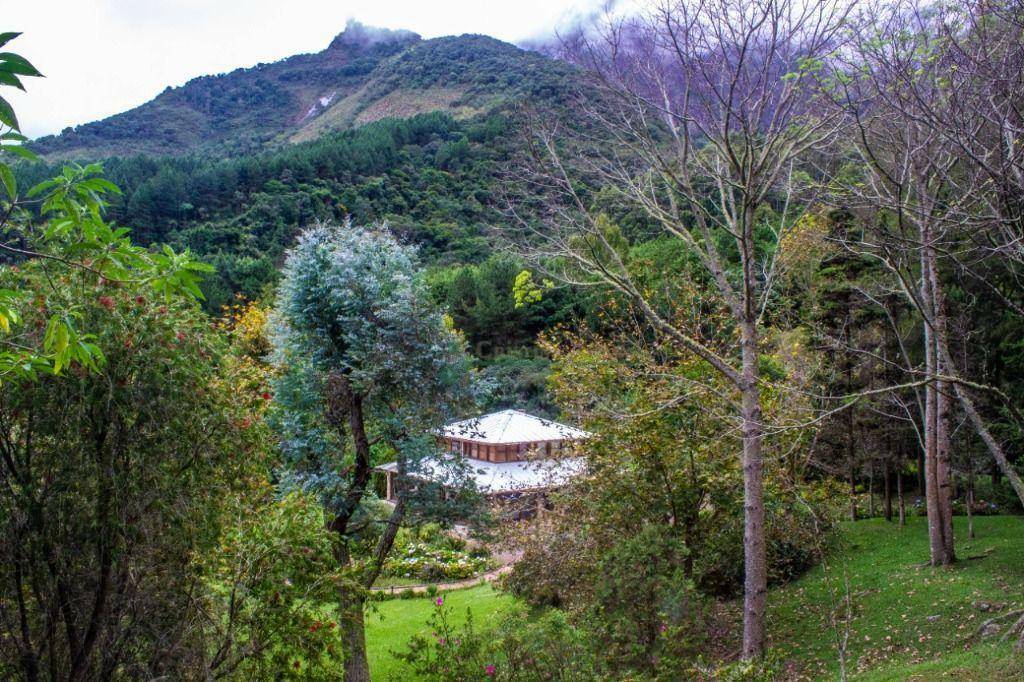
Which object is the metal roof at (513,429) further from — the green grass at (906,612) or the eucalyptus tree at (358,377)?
the eucalyptus tree at (358,377)

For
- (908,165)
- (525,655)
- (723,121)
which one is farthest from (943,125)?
(525,655)

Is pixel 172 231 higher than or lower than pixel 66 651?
higher

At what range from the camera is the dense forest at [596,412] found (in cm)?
411

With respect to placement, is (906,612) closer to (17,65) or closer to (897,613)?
(897,613)

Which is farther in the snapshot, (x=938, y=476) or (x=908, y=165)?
(x=938, y=476)

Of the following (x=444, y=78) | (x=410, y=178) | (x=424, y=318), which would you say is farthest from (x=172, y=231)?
(x=444, y=78)

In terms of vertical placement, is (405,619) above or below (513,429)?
below

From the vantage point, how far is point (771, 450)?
905 cm

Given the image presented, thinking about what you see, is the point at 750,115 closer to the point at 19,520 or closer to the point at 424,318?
the point at 424,318

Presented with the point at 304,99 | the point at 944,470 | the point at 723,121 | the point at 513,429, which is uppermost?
the point at 304,99

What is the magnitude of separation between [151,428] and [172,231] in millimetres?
37035

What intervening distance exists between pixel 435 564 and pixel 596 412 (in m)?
9.66

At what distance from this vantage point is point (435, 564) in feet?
56.7

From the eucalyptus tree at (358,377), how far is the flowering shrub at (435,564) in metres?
A: 8.48
